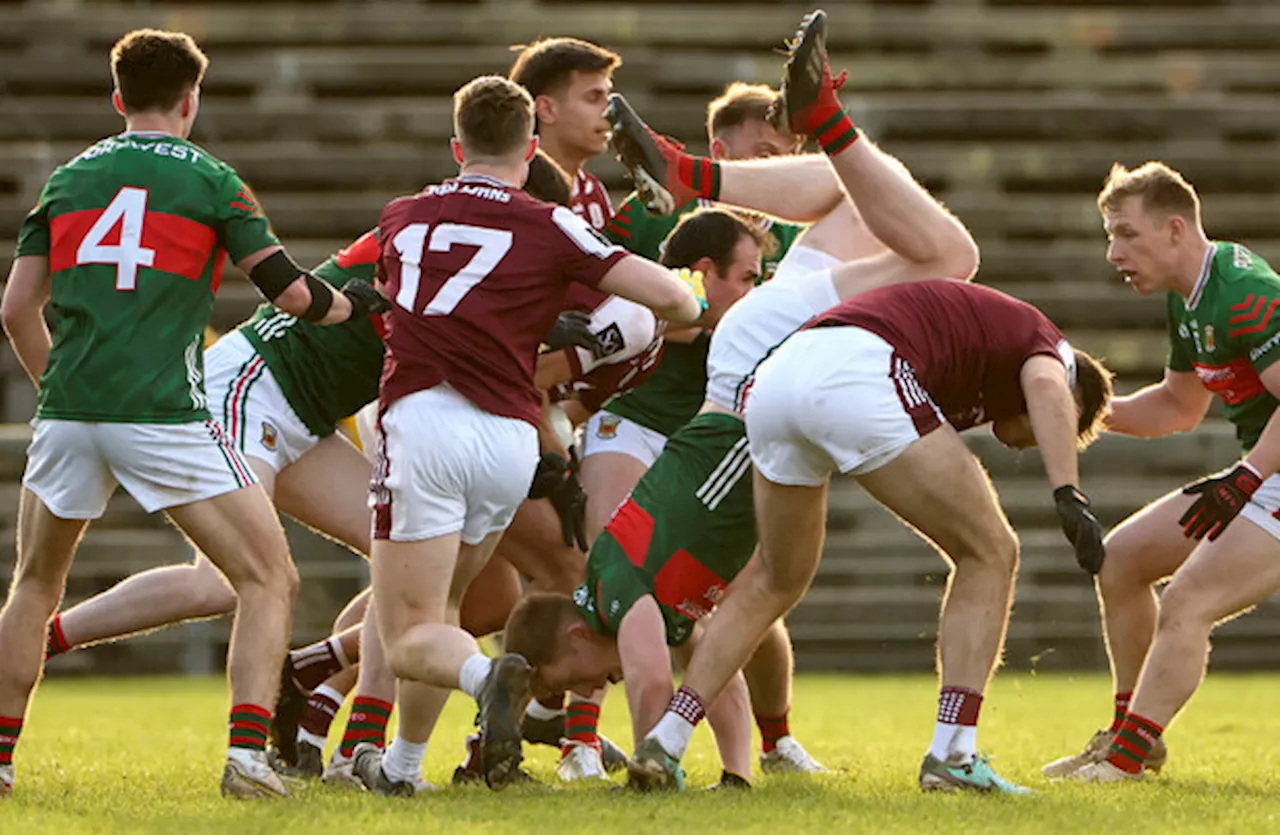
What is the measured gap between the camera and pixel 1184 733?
728 cm

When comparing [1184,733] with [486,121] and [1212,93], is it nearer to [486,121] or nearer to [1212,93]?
[486,121]

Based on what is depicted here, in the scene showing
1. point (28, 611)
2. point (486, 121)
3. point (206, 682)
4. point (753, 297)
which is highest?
point (486, 121)

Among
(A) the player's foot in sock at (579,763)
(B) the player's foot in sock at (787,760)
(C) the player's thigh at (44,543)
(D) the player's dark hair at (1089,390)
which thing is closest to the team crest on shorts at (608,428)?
(A) the player's foot in sock at (579,763)

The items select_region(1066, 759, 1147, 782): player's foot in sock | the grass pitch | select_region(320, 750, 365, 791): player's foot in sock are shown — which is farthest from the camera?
select_region(1066, 759, 1147, 782): player's foot in sock

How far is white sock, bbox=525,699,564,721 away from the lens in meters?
5.95

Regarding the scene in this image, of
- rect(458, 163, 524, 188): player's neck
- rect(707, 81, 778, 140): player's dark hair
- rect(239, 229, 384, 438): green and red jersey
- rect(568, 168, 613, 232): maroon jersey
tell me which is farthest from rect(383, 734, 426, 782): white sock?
rect(707, 81, 778, 140): player's dark hair

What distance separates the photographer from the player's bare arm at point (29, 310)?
485cm

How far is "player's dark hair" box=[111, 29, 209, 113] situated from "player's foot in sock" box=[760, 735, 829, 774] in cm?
251

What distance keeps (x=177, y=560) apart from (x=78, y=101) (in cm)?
420

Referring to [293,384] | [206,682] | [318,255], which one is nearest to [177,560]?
[206,682]

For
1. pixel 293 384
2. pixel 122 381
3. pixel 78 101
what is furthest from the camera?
pixel 78 101

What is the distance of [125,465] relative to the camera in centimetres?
473

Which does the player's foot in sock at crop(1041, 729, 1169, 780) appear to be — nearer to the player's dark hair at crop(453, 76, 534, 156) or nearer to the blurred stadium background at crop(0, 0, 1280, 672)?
the player's dark hair at crop(453, 76, 534, 156)

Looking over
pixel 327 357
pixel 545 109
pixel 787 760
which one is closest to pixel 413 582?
pixel 327 357
